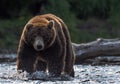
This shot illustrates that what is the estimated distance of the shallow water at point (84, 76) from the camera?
9.00 meters

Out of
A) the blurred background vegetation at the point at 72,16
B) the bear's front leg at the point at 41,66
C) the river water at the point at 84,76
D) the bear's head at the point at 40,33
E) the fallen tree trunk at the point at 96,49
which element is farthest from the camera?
the blurred background vegetation at the point at 72,16

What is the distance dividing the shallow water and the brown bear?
22 centimetres

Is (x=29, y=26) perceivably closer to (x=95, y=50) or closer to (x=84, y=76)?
(x=84, y=76)

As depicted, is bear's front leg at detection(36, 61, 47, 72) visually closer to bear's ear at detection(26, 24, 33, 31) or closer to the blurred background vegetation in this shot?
bear's ear at detection(26, 24, 33, 31)

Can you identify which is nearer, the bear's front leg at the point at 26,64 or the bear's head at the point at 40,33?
the bear's head at the point at 40,33

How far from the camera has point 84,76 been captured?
389 inches

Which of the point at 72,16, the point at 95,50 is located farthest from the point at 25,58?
the point at 72,16

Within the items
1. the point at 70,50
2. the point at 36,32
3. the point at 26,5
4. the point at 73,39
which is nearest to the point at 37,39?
the point at 36,32

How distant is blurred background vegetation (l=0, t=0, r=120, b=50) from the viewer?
19.2m

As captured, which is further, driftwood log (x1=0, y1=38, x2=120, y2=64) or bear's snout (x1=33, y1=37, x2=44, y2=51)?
driftwood log (x1=0, y1=38, x2=120, y2=64)

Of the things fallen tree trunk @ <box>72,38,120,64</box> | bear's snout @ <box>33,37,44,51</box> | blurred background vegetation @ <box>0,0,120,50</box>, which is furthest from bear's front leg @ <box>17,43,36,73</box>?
blurred background vegetation @ <box>0,0,120,50</box>

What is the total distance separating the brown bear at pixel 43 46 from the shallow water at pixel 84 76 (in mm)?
222

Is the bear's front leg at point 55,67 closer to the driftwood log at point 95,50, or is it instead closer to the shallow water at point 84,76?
the shallow water at point 84,76

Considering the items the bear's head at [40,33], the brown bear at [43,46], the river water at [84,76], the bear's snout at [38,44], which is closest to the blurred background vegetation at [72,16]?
the river water at [84,76]
